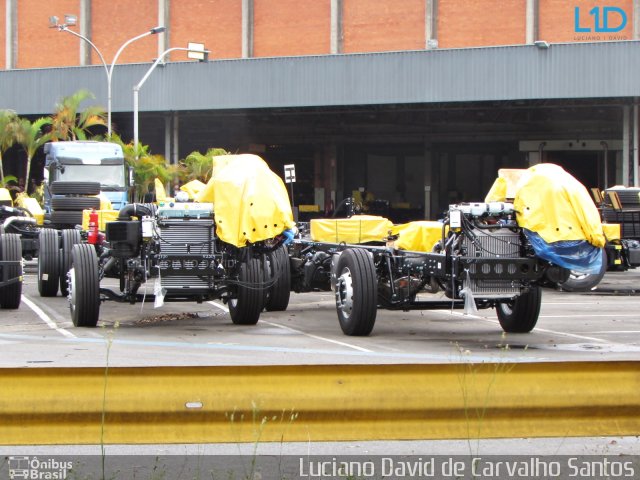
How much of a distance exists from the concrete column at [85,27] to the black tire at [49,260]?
4709cm

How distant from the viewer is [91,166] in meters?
35.4

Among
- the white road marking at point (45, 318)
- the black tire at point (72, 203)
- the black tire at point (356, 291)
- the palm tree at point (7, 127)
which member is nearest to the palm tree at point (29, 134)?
the palm tree at point (7, 127)

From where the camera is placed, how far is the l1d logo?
54688 millimetres

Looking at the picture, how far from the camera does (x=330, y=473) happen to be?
6.77 m

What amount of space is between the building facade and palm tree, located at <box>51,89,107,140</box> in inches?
97.0

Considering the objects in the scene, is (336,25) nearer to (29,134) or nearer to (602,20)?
(602,20)

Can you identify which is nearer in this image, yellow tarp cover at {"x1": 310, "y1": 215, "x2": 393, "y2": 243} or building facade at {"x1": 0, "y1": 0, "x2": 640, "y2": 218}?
yellow tarp cover at {"x1": 310, "y1": 215, "x2": 393, "y2": 243}

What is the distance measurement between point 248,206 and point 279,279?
2.97m

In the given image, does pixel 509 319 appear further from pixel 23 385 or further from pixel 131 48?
pixel 131 48

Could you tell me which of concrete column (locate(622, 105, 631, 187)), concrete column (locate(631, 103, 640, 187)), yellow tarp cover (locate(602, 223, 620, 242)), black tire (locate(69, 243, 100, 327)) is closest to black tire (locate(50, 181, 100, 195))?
black tire (locate(69, 243, 100, 327))

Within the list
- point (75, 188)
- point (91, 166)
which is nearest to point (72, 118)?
point (91, 166)

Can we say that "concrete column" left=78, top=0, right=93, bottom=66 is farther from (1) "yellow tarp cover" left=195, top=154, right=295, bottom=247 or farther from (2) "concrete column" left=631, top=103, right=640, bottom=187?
(1) "yellow tarp cover" left=195, top=154, right=295, bottom=247

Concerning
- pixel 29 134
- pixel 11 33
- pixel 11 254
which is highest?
pixel 11 33

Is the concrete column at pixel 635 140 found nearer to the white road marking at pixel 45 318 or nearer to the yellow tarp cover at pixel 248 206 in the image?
the white road marking at pixel 45 318
